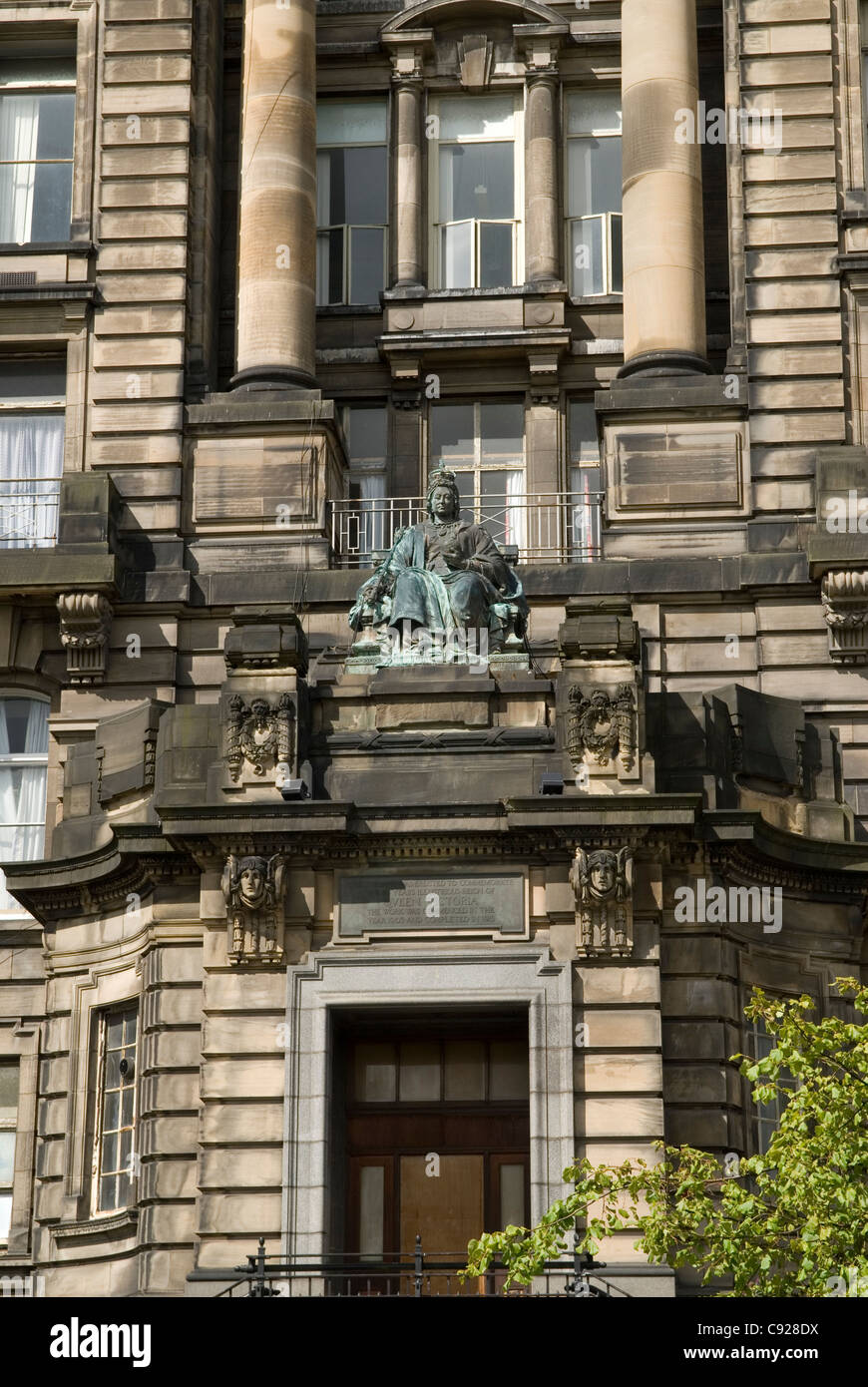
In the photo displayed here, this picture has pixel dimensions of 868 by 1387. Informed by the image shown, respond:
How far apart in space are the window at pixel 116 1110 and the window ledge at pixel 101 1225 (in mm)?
229

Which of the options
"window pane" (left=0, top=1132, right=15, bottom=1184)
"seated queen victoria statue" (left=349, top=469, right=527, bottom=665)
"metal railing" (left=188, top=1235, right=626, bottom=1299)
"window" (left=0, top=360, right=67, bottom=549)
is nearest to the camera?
"metal railing" (left=188, top=1235, right=626, bottom=1299)

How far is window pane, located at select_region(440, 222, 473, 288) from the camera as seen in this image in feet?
126

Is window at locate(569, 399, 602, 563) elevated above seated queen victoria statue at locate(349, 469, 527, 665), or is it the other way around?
window at locate(569, 399, 602, 563)

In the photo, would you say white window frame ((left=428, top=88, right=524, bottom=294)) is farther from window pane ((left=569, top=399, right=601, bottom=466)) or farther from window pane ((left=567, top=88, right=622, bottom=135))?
window pane ((left=569, top=399, right=601, bottom=466))

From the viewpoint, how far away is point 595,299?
37562mm

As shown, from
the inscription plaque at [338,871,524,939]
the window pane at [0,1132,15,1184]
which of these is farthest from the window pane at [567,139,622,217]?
the window pane at [0,1132,15,1184]

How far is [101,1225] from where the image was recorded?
93.4 feet

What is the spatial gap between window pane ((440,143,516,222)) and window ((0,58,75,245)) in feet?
19.7

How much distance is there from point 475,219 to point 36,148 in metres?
7.12

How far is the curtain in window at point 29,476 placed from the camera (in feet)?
118

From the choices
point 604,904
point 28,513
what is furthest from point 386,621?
point 28,513

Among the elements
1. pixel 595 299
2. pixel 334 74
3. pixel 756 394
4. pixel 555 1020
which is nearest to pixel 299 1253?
pixel 555 1020

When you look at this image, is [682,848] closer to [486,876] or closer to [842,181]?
[486,876]
